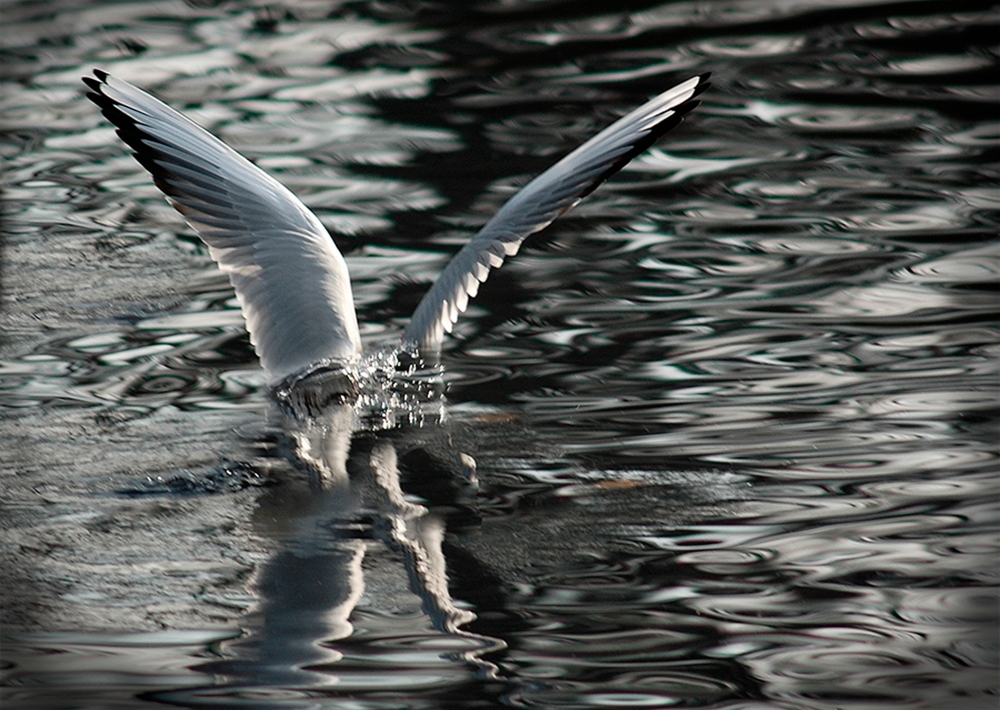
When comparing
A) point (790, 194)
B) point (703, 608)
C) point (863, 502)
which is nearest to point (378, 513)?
point (703, 608)

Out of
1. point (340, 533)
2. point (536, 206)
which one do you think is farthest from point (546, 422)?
point (340, 533)

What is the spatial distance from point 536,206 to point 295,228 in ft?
2.74

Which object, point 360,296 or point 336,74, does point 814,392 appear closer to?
point 360,296

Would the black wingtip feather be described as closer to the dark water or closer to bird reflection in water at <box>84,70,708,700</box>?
bird reflection in water at <box>84,70,708,700</box>

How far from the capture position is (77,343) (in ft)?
17.8

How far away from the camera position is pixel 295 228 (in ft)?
16.7

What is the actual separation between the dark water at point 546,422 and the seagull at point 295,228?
268mm

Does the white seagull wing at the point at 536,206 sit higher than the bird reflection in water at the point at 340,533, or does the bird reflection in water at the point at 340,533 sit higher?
the white seagull wing at the point at 536,206

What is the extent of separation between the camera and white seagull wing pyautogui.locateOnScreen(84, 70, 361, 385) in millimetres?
4871

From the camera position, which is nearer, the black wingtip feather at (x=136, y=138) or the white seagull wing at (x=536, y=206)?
the white seagull wing at (x=536, y=206)

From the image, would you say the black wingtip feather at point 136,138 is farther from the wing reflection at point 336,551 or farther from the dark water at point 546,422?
the wing reflection at point 336,551

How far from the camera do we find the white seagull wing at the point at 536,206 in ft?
15.5

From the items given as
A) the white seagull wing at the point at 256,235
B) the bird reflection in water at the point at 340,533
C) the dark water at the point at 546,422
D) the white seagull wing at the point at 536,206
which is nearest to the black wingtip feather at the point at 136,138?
the white seagull wing at the point at 256,235

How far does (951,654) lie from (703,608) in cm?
57
